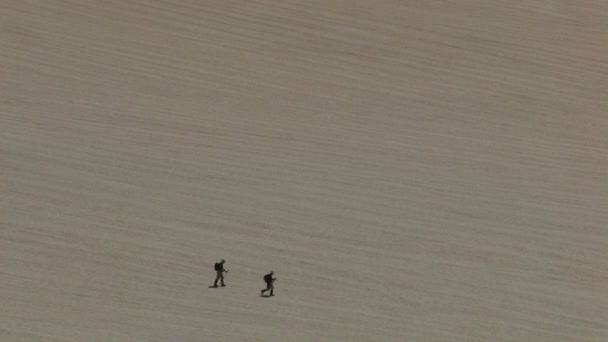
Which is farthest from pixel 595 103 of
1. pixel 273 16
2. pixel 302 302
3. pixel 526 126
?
pixel 302 302

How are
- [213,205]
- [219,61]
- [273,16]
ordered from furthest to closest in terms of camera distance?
[273,16]
[219,61]
[213,205]

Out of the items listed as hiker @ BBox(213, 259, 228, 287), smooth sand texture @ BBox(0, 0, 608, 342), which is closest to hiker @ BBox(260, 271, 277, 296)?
smooth sand texture @ BBox(0, 0, 608, 342)

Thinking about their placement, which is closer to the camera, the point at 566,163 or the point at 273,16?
the point at 566,163

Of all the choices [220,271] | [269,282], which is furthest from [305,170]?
[269,282]

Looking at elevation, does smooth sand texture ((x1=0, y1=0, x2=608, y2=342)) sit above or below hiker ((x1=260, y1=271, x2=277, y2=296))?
above

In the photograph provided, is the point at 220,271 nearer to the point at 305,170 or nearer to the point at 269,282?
the point at 269,282

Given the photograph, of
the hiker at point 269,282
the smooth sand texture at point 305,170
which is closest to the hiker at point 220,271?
the smooth sand texture at point 305,170

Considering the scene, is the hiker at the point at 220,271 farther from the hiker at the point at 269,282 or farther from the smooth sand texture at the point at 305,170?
the hiker at the point at 269,282

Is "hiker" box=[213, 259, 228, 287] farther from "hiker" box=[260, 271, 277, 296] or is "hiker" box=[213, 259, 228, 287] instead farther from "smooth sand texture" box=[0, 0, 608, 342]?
"hiker" box=[260, 271, 277, 296]

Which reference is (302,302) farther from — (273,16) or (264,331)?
(273,16)
